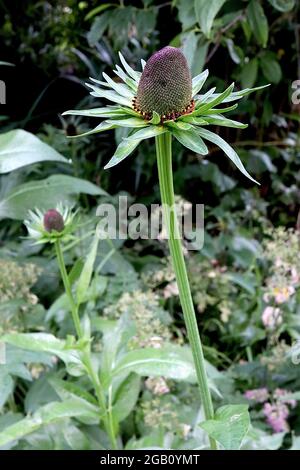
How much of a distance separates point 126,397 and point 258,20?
62 cm

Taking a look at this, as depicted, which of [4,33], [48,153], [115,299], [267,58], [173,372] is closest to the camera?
[173,372]

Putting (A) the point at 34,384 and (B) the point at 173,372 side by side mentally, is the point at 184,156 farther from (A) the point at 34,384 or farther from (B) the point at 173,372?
(B) the point at 173,372

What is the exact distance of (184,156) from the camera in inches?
55.5

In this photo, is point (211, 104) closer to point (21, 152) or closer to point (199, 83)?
point (199, 83)

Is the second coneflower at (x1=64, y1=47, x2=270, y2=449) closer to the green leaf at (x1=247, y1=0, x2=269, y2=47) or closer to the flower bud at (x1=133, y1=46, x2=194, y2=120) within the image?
the flower bud at (x1=133, y1=46, x2=194, y2=120)

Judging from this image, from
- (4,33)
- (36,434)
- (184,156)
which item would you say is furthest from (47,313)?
(4,33)

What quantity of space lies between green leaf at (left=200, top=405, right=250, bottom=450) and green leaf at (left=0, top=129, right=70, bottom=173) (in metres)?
0.45

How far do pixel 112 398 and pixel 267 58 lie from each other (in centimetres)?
79

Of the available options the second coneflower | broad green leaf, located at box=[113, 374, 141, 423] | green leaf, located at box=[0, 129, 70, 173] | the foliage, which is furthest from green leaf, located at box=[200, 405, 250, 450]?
green leaf, located at box=[0, 129, 70, 173]

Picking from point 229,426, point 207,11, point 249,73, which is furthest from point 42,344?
point 249,73

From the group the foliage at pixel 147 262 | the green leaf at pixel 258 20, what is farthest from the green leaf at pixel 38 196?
the green leaf at pixel 258 20

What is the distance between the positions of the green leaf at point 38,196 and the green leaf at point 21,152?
0.09 m

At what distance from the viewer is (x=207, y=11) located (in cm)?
70

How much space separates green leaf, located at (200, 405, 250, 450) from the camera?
1.27 feet
